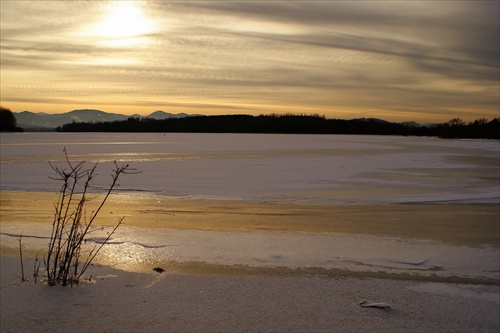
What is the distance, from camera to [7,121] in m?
79.5

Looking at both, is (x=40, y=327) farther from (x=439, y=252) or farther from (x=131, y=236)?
(x=439, y=252)

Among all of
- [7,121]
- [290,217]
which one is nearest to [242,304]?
[290,217]

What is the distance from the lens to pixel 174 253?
5.74m

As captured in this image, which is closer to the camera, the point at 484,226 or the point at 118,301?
the point at 118,301

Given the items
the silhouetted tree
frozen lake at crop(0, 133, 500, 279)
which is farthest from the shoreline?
the silhouetted tree

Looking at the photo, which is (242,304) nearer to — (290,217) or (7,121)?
(290,217)

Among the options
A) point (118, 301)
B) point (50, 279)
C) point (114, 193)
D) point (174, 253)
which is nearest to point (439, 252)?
point (174, 253)

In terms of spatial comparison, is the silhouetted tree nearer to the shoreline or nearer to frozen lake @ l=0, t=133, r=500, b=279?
frozen lake @ l=0, t=133, r=500, b=279

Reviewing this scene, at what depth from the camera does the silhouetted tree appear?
78769 millimetres

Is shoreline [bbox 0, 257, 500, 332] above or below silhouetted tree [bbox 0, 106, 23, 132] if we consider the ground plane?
below

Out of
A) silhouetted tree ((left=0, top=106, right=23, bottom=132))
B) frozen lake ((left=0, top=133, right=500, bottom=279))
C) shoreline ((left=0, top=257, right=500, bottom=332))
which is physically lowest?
shoreline ((left=0, top=257, right=500, bottom=332))

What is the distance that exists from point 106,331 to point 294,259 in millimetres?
2565

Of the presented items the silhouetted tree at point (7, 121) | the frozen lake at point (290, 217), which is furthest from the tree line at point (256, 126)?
the frozen lake at point (290, 217)

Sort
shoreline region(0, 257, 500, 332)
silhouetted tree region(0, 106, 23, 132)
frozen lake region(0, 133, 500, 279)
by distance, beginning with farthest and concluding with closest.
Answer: silhouetted tree region(0, 106, 23, 132) < frozen lake region(0, 133, 500, 279) < shoreline region(0, 257, 500, 332)
